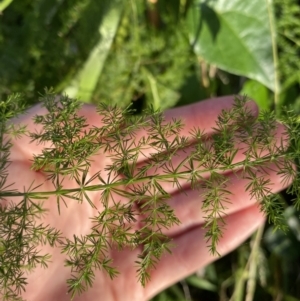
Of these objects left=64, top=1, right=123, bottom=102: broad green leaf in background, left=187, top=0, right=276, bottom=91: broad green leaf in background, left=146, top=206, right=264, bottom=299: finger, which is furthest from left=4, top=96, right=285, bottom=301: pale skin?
left=64, top=1, right=123, bottom=102: broad green leaf in background

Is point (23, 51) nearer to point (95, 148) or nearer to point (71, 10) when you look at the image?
point (71, 10)

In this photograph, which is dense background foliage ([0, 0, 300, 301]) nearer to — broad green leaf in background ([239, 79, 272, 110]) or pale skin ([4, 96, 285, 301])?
A: broad green leaf in background ([239, 79, 272, 110])

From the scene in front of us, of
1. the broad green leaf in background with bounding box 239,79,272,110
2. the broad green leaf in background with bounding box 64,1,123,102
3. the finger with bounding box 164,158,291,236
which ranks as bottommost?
the finger with bounding box 164,158,291,236

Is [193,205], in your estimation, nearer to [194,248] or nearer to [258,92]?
[194,248]

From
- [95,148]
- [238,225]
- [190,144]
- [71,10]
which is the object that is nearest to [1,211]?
[95,148]

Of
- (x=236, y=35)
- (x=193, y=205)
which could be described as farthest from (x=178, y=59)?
(x=193, y=205)

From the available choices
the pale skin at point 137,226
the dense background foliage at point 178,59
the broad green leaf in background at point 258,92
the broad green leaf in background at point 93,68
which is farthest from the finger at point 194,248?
the broad green leaf in background at point 93,68

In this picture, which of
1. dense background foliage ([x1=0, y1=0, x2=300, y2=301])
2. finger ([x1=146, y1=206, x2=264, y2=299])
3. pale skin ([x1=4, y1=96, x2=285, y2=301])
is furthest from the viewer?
dense background foliage ([x1=0, y1=0, x2=300, y2=301])
